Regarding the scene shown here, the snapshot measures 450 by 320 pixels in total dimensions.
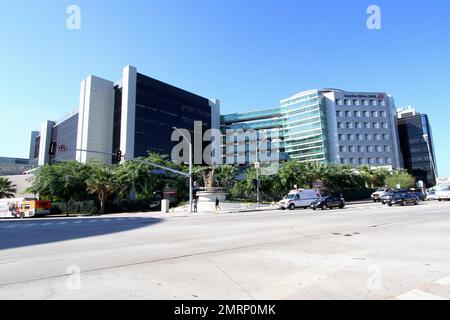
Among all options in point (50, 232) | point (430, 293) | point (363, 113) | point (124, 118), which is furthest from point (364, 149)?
point (430, 293)

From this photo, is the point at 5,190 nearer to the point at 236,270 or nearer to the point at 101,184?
the point at 101,184

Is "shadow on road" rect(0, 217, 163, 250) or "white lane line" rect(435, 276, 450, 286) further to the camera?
"shadow on road" rect(0, 217, 163, 250)

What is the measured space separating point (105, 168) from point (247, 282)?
50.0 m

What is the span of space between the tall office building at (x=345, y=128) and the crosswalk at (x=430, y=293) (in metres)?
112

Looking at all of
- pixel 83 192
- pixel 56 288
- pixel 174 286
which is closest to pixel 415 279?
pixel 174 286

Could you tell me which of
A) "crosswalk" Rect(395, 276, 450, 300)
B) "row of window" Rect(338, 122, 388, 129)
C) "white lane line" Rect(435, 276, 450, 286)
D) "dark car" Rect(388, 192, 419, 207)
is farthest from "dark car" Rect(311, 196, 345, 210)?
"row of window" Rect(338, 122, 388, 129)

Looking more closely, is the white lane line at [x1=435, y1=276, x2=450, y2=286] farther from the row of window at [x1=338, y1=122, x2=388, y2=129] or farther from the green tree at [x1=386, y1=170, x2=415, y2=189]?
the row of window at [x1=338, y1=122, x2=388, y2=129]

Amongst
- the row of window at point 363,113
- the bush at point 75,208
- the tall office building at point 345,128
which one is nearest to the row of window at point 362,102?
the tall office building at point 345,128

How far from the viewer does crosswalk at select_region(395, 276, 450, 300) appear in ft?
16.0

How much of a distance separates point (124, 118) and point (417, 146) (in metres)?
126

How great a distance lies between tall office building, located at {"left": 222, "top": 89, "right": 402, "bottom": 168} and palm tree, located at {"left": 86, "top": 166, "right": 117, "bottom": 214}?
82.5 meters

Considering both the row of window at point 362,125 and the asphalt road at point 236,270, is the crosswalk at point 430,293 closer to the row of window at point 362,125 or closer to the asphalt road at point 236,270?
the asphalt road at point 236,270

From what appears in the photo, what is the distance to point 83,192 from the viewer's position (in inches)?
1971
